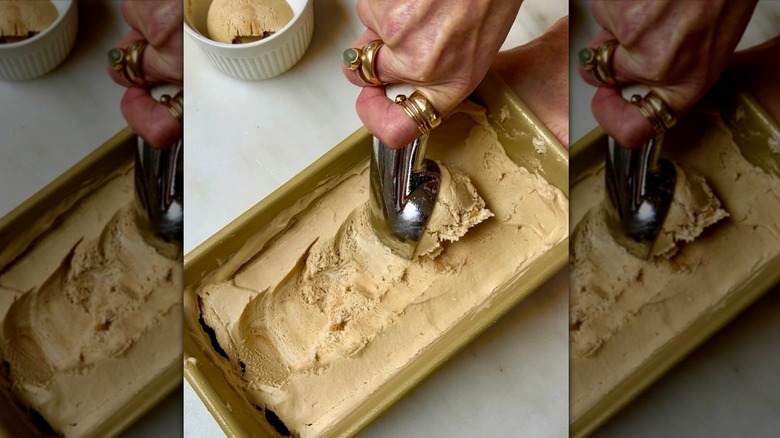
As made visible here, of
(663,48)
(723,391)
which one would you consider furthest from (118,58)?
(723,391)

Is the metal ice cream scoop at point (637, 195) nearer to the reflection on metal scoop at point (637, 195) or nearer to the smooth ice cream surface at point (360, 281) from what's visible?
the reflection on metal scoop at point (637, 195)

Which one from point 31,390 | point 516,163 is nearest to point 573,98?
point 516,163

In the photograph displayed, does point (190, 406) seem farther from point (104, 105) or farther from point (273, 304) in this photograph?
point (104, 105)

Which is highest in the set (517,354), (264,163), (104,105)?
(104,105)

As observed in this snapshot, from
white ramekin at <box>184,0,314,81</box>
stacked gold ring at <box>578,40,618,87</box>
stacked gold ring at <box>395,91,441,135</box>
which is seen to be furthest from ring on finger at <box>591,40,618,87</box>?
white ramekin at <box>184,0,314,81</box>

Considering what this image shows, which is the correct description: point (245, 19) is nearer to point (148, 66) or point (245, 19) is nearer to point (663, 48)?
point (148, 66)

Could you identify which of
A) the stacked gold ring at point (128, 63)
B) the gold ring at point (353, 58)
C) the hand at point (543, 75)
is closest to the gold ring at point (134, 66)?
the stacked gold ring at point (128, 63)
